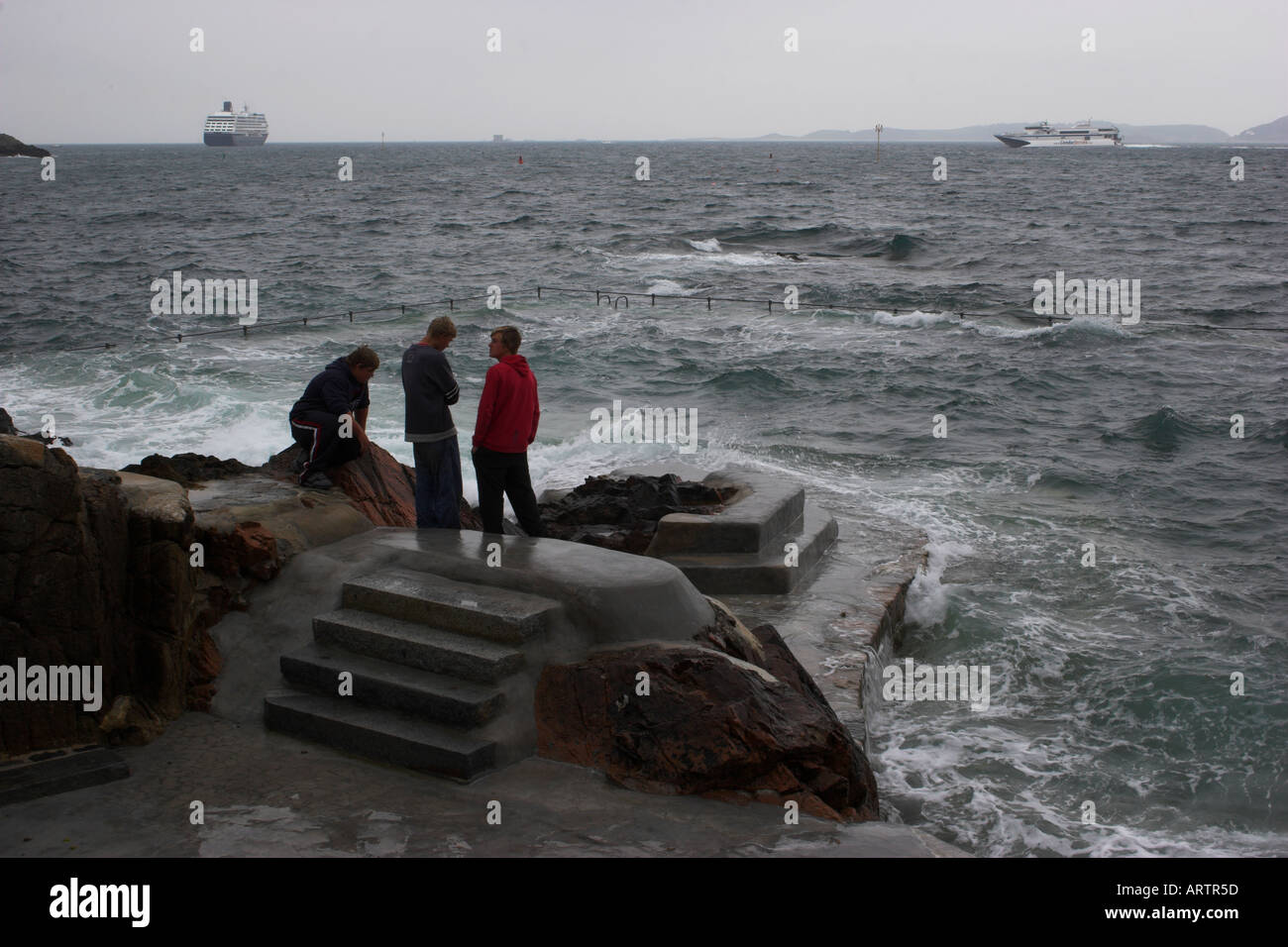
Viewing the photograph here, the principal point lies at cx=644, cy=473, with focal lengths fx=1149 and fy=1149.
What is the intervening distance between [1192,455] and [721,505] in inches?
365

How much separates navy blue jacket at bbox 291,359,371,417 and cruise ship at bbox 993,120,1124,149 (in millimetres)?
169677

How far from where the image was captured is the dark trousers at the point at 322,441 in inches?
295

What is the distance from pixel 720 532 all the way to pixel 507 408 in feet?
10.5

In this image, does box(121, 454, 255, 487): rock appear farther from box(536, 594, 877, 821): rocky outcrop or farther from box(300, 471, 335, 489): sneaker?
box(536, 594, 877, 821): rocky outcrop

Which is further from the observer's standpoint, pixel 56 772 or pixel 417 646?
pixel 417 646

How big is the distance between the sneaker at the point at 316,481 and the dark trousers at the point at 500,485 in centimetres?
102

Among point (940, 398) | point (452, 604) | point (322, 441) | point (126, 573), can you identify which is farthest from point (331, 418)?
point (940, 398)

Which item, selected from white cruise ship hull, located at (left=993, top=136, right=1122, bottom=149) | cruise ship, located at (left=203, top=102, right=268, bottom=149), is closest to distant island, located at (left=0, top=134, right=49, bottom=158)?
cruise ship, located at (left=203, top=102, right=268, bottom=149)

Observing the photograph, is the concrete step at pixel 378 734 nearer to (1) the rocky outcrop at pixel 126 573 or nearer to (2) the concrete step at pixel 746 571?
(1) the rocky outcrop at pixel 126 573

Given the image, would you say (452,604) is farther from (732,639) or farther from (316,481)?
(316,481)

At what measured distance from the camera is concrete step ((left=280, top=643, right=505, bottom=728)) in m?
5.45

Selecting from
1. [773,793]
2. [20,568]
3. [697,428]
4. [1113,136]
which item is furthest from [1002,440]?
[1113,136]

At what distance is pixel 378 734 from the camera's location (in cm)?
542

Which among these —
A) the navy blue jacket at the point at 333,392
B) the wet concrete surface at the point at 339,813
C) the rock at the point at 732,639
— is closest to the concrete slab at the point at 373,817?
the wet concrete surface at the point at 339,813
